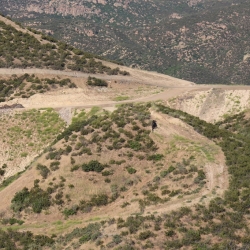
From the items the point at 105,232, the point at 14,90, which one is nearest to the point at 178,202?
the point at 105,232

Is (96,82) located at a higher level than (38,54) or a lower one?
lower

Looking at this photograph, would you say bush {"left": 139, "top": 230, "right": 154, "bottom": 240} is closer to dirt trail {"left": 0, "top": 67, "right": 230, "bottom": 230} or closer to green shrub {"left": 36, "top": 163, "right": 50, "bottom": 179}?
dirt trail {"left": 0, "top": 67, "right": 230, "bottom": 230}

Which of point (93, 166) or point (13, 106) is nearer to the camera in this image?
point (93, 166)

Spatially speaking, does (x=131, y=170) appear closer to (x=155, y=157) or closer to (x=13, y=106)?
(x=155, y=157)

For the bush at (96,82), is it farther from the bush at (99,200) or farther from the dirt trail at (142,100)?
the bush at (99,200)

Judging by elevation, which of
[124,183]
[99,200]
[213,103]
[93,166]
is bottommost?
[99,200]

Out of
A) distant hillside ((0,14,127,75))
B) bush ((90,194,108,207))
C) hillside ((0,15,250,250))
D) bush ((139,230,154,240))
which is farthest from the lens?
distant hillside ((0,14,127,75))

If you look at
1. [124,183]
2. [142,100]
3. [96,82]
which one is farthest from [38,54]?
[124,183]

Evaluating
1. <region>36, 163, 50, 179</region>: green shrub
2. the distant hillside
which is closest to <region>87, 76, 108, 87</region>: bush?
the distant hillside

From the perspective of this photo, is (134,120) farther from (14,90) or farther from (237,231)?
(14,90)

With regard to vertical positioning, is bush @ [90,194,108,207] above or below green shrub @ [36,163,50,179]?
below
